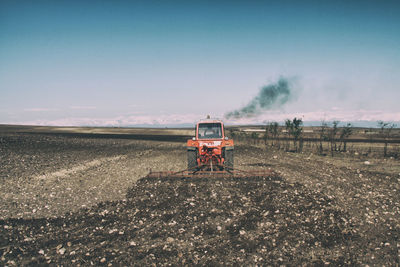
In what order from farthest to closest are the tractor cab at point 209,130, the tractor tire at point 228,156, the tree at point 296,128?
the tree at point 296,128 < the tractor cab at point 209,130 < the tractor tire at point 228,156

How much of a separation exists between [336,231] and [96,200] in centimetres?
923

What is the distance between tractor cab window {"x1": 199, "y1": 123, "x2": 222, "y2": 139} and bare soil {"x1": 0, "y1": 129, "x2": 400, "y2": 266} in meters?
3.76

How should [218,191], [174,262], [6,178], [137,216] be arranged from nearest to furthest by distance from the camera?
1. [174,262]
2. [137,216]
3. [218,191]
4. [6,178]

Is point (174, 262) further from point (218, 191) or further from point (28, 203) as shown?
point (28, 203)

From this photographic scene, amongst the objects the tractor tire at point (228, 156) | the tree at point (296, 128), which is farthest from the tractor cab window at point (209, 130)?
the tree at point (296, 128)

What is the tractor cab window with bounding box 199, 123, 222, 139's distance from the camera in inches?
623

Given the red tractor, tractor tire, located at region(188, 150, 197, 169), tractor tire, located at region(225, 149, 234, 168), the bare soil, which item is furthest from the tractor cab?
the bare soil

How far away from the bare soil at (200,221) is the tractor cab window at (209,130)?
376 cm

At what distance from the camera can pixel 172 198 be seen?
10219 mm

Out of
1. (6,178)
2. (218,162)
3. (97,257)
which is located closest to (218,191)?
(218,162)

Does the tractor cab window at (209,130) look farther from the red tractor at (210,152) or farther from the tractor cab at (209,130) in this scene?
the red tractor at (210,152)

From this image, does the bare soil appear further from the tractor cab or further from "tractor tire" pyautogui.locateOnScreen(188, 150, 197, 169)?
the tractor cab

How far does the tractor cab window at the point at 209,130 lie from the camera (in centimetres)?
1583

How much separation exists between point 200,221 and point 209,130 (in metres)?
8.78
